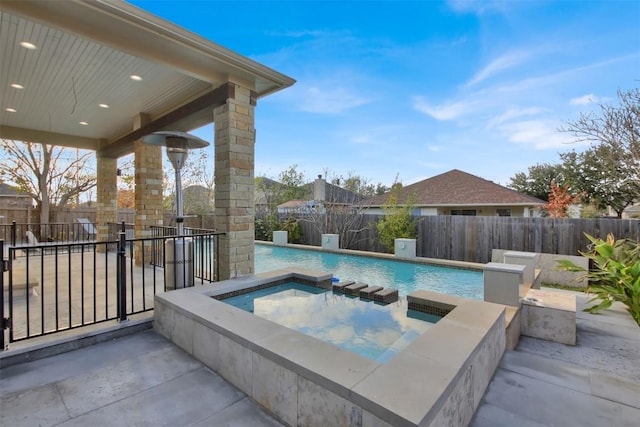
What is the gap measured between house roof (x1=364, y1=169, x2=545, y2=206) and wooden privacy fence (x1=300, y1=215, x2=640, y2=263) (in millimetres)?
3264

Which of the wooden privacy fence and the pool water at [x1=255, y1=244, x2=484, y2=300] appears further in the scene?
the wooden privacy fence

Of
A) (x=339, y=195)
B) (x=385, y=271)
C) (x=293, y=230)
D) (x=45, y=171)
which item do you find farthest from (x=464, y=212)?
(x=45, y=171)

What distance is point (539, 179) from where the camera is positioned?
77.4 ft

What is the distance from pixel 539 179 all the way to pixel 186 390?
92.2ft

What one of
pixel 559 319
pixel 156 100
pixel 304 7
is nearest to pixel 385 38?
pixel 304 7

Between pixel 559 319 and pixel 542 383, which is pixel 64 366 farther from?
pixel 559 319

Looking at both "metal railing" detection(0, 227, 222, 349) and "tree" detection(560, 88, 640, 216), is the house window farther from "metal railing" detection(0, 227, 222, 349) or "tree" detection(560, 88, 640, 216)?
"metal railing" detection(0, 227, 222, 349)

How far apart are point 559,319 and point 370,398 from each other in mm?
3267

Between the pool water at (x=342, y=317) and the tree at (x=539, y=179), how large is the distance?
2354 cm

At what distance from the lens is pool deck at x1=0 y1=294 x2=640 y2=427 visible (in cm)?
208

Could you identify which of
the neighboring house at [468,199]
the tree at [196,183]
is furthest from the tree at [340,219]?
the tree at [196,183]

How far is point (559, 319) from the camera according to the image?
3.59 meters

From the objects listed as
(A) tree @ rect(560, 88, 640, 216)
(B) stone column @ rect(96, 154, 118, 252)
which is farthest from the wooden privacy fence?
(B) stone column @ rect(96, 154, 118, 252)

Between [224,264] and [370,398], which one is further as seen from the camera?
[224,264]
